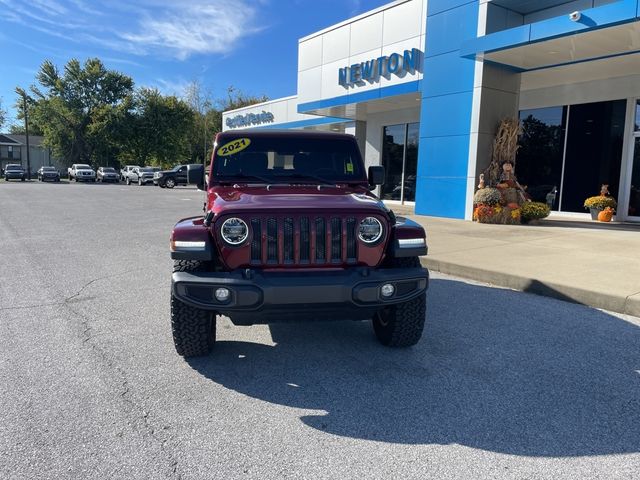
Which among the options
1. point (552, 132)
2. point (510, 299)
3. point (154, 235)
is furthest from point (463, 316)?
point (552, 132)

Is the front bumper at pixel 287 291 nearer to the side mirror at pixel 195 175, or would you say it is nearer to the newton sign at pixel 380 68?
the side mirror at pixel 195 175

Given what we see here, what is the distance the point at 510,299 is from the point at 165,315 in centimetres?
398

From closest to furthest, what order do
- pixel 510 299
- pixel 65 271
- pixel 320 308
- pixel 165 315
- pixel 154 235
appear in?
pixel 320 308
pixel 165 315
pixel 510 299
pixel 65 271
pixel 154 235

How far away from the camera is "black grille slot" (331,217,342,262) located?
3.62 meters

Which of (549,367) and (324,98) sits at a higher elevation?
(324,98)

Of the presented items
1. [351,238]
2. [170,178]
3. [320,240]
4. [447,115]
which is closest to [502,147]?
[447,115]

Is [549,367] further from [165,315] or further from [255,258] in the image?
[165,315]

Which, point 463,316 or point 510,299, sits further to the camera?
point 510,299

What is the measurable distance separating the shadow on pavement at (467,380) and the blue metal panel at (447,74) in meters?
10.1

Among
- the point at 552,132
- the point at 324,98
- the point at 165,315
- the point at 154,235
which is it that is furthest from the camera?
the point at 324,98

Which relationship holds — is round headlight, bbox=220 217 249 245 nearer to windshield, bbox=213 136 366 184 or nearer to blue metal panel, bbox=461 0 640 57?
windshield, bbox=213 136 366 184

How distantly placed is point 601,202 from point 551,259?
7897 millimetres

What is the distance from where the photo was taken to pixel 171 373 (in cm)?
366

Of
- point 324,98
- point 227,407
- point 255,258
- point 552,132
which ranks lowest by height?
point 227,407
